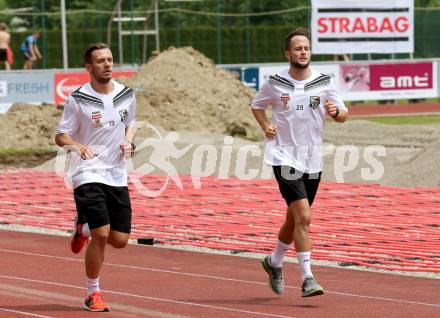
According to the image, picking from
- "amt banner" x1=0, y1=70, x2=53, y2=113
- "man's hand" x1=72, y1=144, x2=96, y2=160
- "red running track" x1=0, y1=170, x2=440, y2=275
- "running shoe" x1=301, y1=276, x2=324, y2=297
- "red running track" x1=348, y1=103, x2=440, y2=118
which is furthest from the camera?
"red running track" x1=348, y1=103, x2=440, y2=118

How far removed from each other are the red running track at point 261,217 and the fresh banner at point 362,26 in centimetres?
1943

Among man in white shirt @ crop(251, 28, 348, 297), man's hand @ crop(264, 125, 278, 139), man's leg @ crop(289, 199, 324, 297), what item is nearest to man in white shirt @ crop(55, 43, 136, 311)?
man's hand @ crop(264, 125, 278, 139)

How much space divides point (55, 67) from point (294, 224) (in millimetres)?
34401

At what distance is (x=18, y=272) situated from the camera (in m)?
12.1

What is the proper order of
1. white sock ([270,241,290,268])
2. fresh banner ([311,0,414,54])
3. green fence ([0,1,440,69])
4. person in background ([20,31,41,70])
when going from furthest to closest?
green fence ([0,1,440,69]) → person in background ([20,31,41,70]) → fresh banner ([311,0,414,54]) → white sock ([270,241,290,268])

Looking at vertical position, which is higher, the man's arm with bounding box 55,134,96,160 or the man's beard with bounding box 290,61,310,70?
the man's beard with bounding box 290,61,310,70

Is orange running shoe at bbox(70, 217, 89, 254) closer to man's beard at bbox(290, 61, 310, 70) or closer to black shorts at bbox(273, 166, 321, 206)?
black shorts at bbox(273, 166, 321, 206)

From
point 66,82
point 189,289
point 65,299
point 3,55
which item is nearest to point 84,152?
point 65,299

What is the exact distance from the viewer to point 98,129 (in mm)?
9664

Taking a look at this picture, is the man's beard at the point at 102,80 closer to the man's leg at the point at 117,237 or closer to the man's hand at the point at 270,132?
the man's leg at the point at 117,237

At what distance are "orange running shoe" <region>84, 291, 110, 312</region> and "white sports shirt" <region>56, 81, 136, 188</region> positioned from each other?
→ 2.74ft

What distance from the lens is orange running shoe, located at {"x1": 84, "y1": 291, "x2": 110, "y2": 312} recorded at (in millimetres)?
9594

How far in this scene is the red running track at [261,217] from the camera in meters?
13.8

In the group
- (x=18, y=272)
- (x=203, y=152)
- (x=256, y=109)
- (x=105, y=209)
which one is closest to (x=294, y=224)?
(x=256, y=109)
